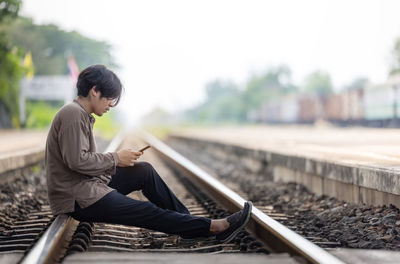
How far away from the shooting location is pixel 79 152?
325 centimetres

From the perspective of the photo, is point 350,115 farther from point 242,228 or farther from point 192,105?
point 192,105

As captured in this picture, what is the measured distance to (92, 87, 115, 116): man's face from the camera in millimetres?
3391

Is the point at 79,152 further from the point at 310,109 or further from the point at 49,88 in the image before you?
the point at 310,109

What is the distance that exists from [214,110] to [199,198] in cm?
8601

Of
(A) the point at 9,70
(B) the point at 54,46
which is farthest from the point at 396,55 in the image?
(A) the point at 9,70

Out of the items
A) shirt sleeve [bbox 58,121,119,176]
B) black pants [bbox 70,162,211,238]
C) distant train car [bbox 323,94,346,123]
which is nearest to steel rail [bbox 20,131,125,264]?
black pants [bbox 70,162,211,238]

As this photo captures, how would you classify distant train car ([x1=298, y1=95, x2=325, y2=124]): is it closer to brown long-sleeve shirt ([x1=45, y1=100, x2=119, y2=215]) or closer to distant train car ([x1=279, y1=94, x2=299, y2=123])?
distant train car ([x1=279, y1=94, x2=299, y2=123])

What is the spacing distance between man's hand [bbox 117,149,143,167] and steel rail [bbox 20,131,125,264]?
1.58 ft

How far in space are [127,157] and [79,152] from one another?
0.37 meters

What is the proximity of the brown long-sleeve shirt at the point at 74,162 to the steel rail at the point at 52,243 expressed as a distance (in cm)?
11

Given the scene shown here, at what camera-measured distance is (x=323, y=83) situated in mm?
93562

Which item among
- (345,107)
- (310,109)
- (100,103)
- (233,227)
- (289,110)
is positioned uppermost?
(100,103)

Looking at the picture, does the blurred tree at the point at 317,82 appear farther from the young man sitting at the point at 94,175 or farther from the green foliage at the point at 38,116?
the young man sitting at the point at 94,175

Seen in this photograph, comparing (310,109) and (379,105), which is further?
(310,109)
